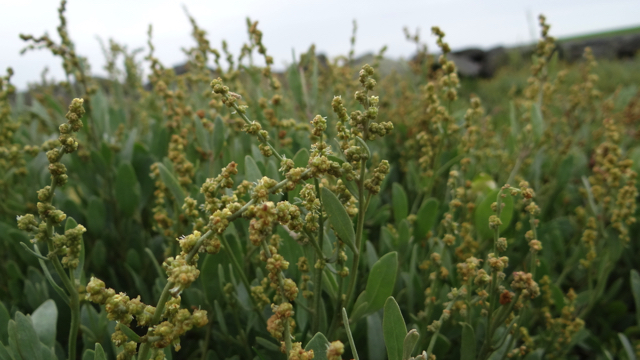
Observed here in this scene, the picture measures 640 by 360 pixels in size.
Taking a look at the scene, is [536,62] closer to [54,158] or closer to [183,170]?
[183,170]

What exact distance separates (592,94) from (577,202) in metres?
0.66

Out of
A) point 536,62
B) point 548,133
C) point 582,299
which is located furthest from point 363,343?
point 548,133

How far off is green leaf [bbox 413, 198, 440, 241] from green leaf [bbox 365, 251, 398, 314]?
0.49m

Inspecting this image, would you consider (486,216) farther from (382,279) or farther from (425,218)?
(382,279)

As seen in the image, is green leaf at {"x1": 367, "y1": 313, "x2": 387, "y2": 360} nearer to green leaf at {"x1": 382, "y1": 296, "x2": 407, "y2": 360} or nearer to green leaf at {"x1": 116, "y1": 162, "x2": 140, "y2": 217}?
green leaf at {"x1": 382, "y1": 296, "x2": 407, "y2": 360}

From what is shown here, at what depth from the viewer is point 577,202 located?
2068 mm

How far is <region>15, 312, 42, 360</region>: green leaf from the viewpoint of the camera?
0.86 m

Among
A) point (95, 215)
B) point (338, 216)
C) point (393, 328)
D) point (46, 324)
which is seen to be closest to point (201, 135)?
point (95, 215)

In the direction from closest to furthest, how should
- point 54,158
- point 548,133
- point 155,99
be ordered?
point 54,158 < point 548,133 < point 155,99

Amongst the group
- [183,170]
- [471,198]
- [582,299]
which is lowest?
[582,299]

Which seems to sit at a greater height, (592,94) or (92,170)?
(92,170)

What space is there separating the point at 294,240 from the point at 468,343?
0.44 metres

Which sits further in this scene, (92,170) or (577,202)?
(577,202)

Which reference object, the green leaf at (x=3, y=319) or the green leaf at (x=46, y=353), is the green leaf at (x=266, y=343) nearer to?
the green leaf at (x=46, y=353)
